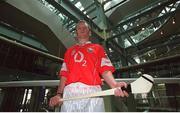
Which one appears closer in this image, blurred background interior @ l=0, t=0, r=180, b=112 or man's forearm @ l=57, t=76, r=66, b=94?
man's forearm @ l=57, t=76, r=66, b=94

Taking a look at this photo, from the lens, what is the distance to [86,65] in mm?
1324

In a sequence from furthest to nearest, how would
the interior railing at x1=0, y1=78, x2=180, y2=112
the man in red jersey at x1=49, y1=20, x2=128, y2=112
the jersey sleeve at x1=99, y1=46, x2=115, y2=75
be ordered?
the interior railing at x1=0, y1=78, x2=180, y2=112, the jersey sleeve at x1=99, y1=46, x2=115, y2=75, the man in red jersey at x1=49, y1=20, x2=128, y2=112

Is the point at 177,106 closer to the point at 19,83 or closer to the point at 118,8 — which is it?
the point at 19,83

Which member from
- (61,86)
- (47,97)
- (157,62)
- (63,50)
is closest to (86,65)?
(61,86)

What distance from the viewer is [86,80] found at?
1262 millimetres

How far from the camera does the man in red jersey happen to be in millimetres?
1211

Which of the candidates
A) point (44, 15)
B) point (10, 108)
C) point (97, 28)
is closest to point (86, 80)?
point (10, 108)

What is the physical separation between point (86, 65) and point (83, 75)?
86mm

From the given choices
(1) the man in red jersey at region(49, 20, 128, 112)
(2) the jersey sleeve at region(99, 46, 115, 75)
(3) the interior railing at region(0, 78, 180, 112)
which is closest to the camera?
(1) the man in red jersey at region(49, 20, 128, 112)

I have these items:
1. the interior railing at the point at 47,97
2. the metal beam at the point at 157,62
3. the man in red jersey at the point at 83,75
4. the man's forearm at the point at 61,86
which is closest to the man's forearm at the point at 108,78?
the man in red jersey at the point at 83,75

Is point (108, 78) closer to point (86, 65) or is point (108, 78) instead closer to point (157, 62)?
point (86, 65)

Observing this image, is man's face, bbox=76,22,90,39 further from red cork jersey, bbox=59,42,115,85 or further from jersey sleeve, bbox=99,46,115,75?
jersey sleeve, bbox=99,46,115,75

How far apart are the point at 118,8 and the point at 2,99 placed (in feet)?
14.4

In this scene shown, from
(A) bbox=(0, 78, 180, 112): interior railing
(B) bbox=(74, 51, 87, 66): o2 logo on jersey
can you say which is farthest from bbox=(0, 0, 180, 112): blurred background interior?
(B) bbox=(74, 51, 87, 66): o2 logo on jersey
